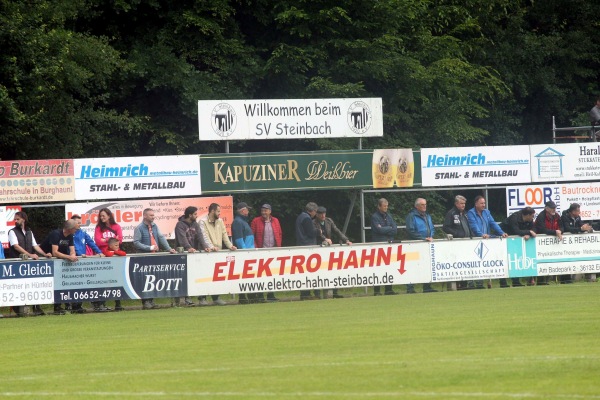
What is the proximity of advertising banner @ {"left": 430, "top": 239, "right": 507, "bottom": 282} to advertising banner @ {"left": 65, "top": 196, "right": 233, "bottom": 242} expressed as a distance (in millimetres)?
5849

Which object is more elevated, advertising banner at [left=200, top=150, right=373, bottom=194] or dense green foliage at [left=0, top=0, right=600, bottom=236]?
dense green foliage at [left=0, top=0, right=600, bottom=236]

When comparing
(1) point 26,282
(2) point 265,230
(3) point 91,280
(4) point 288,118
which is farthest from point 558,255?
(1) point 26,282

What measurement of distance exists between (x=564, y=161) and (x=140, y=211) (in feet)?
38.9

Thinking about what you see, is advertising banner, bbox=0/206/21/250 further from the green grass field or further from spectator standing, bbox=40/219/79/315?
the green grass field

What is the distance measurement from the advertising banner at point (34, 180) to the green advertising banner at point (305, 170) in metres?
3.40

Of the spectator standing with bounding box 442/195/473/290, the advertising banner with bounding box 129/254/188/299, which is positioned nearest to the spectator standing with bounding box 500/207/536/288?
the spectator standing with bounding box 442/195/473/290

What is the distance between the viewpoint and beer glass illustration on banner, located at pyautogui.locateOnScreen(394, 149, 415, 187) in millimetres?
30188

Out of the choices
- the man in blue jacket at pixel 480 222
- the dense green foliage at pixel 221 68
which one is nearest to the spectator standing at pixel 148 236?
the man in blue jacket at pixel 480 222

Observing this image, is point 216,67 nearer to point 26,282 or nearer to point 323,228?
point 323,228

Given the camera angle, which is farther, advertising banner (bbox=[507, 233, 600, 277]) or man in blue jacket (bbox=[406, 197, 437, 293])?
advertising banner (bbox=[507, 233, 600, 277])

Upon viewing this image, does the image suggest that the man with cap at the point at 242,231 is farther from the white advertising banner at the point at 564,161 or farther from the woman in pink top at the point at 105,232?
the white advertising banner at the point at 564,161

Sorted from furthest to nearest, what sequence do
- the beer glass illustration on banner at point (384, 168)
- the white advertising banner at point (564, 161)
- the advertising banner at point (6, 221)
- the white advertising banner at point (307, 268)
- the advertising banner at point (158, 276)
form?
the white advertising banner at point (564, 161), the beer glass illustration on banner at point (384, 168), the advertising banner at point (6, 221), the white advertising banner at point (307, 268), the advertising banner at point (158, 276)

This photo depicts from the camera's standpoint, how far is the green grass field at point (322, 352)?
36.9 ft

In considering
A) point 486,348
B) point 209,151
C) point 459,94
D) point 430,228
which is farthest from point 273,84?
point 486,348
